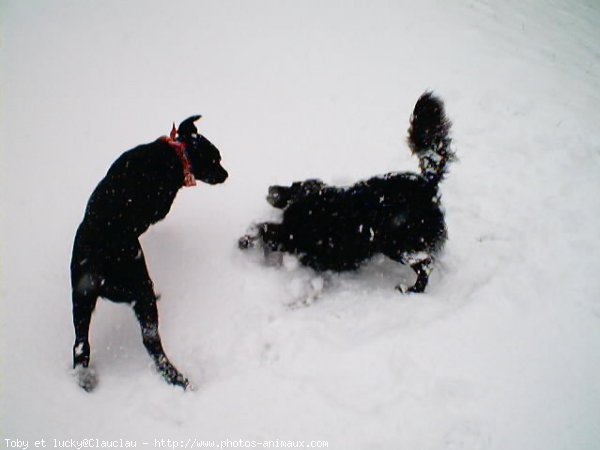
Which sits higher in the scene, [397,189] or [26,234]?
[397,189]

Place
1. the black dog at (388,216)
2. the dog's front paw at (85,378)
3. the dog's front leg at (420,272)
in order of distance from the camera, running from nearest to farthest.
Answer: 1. the dog's front paw at (85,378)
2. the black dog at (388,216)
3. the dog's front leg at (420,272)

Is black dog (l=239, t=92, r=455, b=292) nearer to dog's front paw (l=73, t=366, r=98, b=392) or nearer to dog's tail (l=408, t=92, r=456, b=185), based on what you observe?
dog's tail (l=408, t=92, r=456, b=185)

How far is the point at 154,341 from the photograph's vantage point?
8.50 feet

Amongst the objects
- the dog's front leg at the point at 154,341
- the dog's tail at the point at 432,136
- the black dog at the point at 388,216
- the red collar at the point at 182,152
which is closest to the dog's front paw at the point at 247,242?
the black dog at the point at 388,216

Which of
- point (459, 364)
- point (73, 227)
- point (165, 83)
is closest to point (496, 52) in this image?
point (165, 83)

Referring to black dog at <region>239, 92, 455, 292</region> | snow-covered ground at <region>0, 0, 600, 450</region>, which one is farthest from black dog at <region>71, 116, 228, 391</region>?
black dog at <region>239, 92, 455, 292</region>

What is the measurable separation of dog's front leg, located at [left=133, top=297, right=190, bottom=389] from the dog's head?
3.56 ft

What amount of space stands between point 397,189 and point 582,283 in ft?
5.73

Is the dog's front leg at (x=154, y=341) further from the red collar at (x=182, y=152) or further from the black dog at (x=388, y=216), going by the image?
the black dog at (x=388, y=216)

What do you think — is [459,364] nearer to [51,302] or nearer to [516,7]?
[51,302]

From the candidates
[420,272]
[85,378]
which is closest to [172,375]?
[85,378]

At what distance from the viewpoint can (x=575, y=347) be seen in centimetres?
266

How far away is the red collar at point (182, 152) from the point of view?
2.78 meters

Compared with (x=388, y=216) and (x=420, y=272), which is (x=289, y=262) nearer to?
(x=388, y=216)
